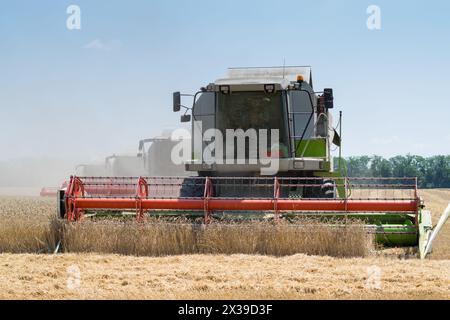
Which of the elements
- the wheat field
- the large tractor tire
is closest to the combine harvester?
the large tractor tire

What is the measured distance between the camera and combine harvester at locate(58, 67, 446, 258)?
6695 mm

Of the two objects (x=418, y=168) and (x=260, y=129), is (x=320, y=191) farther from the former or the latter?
(x=418, y=168)

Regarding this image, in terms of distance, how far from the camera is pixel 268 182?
25.9 ft

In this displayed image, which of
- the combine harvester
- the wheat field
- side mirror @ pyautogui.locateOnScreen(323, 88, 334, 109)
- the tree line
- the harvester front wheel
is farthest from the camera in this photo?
the tree line

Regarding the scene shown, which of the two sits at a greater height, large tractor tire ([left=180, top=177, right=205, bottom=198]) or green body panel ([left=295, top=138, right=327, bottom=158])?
green body panel ([left=295, top=138, right=327, bottom=158])

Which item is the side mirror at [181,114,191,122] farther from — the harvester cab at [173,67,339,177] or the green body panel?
the green body panel

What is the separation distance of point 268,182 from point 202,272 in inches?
103

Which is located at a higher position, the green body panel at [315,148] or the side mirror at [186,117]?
the side mirror at [186,117]

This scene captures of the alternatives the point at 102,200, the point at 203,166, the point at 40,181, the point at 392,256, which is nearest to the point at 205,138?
the point at 203,166

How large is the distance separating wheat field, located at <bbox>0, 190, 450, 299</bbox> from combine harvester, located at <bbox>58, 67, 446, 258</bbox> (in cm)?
35

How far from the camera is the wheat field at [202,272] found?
187 inches

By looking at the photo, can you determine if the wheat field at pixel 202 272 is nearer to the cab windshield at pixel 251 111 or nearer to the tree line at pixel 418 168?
the cab windshield at pixel 251 111

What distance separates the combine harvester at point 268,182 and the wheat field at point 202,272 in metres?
0.35

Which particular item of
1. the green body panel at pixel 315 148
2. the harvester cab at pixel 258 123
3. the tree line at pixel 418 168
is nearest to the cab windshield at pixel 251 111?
the harvester cab at pixel 258 123
